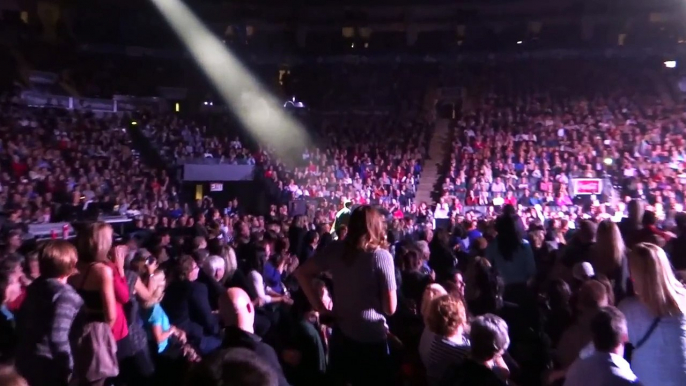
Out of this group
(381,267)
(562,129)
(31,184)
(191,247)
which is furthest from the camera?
(562,129)

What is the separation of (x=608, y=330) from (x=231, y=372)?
2219 millimetres

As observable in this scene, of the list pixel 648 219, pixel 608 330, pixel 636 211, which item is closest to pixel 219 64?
pixel 636 211

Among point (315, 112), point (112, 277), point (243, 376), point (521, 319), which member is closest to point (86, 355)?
point (112, 277)

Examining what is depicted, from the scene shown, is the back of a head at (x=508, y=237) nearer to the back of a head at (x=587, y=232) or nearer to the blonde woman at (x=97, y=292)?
the back of a head at (x=587, y=232)

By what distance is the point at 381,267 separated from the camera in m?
3.80

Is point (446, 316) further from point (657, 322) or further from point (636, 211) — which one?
point (636, 211)

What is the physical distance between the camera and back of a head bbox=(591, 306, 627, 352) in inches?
124

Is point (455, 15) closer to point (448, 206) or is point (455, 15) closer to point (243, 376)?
point (448, 206)

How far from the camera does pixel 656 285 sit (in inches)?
134

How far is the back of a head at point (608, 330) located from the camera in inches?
124

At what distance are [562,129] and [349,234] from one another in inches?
779

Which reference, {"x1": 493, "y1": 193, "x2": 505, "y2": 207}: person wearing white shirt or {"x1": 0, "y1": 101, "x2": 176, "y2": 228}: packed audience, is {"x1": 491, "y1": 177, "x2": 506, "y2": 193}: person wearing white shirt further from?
{"x1": 0, "y1": 101, "x2": 176, "y2": 228}: packed audience

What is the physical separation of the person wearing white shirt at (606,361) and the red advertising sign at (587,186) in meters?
15.4

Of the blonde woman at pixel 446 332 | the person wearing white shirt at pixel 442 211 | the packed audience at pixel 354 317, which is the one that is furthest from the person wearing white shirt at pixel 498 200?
the blonde woman at pixel 446 332
